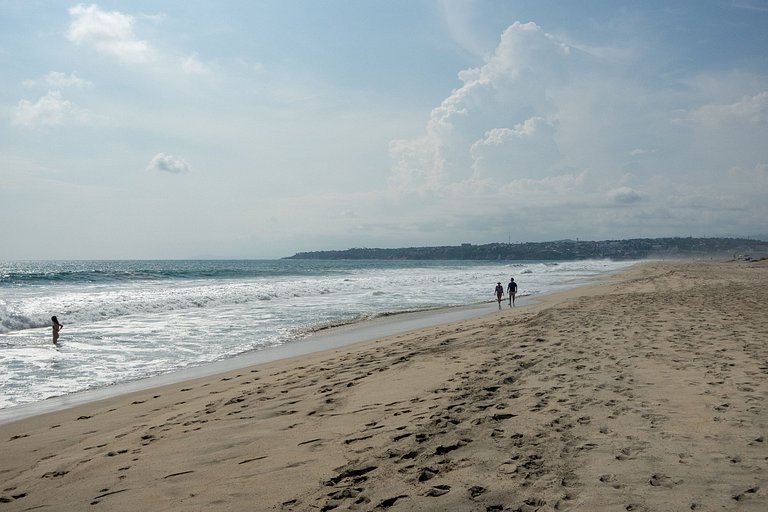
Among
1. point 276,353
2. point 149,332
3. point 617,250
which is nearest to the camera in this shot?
point 276,353

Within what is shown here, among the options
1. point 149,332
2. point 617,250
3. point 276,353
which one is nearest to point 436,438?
point 276,353

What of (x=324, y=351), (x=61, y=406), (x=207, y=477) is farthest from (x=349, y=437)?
(x=324, y=351)

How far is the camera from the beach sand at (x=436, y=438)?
3.74 meters

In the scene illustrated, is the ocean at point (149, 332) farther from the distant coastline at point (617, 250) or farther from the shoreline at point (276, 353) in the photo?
the distant coastline at point (617, 250)

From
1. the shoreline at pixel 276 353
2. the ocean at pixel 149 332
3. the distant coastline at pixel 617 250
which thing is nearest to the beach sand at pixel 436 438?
the shoreline at pixel 276 353

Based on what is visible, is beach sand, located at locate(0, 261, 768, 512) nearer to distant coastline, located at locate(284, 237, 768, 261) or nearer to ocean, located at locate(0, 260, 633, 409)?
ocean, located at locate(0, 260, 633, 409)

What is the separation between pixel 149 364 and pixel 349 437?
8.17 metres

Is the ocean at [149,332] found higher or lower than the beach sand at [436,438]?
lower

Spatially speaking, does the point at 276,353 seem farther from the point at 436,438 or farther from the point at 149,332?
the point at 436,438

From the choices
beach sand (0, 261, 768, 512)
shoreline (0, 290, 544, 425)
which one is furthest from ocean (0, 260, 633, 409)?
beach sand (0, 261, 768, 512)

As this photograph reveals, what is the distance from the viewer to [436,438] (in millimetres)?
4766

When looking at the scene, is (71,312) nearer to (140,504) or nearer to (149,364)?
(149,364)

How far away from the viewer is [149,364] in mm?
11484

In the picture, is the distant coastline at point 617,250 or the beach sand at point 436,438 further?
the distant coastline at point 617,250
